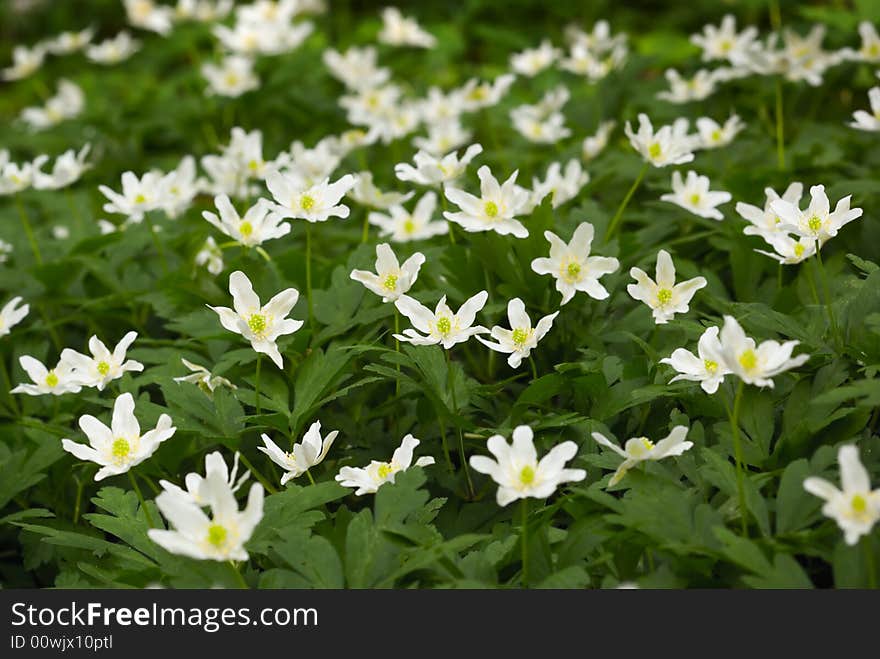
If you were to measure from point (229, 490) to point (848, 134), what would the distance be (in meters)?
2.58

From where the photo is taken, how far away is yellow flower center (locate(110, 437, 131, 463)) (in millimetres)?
1946

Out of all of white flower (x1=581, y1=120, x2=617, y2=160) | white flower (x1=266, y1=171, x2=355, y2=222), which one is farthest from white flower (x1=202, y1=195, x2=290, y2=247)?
white flower (x1=581, y1=120, x2=617, y2=160)

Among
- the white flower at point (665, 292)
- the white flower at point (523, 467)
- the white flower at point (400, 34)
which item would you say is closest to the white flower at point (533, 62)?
the white flower at point (400, 34)

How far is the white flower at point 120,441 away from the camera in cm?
192

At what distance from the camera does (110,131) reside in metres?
4.19

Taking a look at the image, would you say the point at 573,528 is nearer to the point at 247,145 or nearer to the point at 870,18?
the point at 247,145

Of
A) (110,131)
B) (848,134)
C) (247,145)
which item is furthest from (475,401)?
(110,131)

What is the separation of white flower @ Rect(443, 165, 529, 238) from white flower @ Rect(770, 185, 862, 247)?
1.87ft

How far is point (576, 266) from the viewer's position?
2201 millimetres

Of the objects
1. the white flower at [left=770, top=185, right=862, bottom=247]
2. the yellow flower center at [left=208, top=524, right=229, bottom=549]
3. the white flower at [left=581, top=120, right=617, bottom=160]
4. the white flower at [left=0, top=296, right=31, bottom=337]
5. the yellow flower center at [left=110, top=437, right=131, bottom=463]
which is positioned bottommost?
the yellow flower center at [left=208, top=524, right=229, bottom=549]

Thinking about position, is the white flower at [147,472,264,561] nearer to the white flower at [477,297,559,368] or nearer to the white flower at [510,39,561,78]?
the white flower at [477,297,559,368]

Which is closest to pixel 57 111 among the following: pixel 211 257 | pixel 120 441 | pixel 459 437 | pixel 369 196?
pixel 211 257

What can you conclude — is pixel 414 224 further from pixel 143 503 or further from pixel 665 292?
pixel 143 503

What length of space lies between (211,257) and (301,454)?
1046mm
